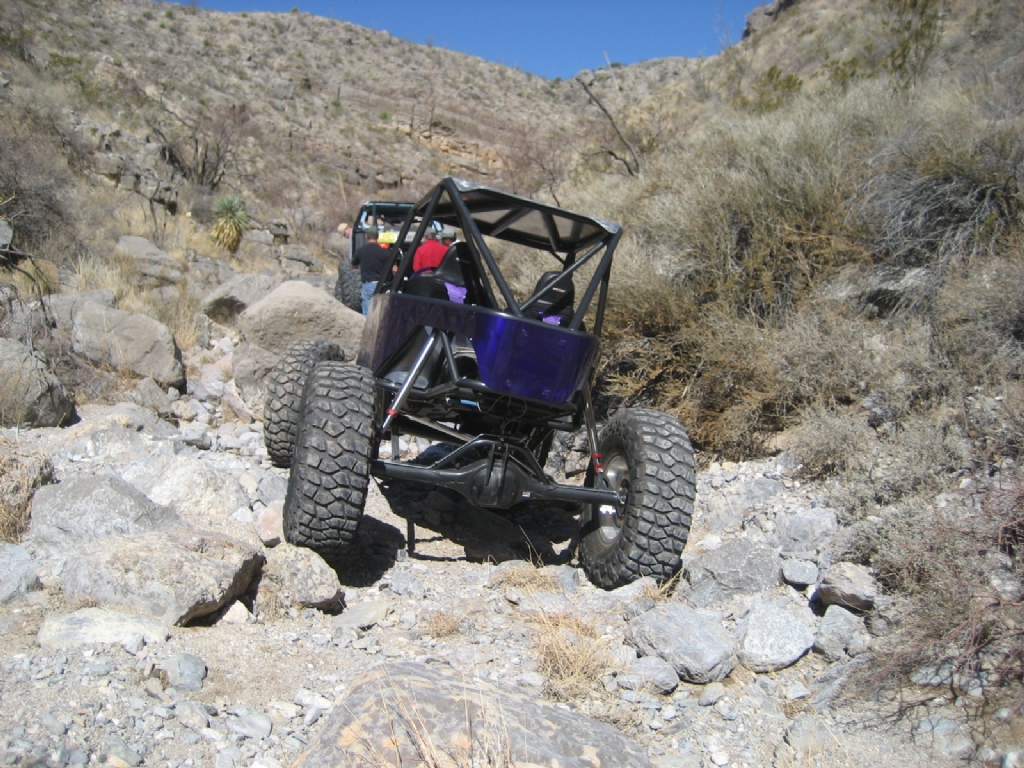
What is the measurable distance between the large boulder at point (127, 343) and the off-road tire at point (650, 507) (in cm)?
503

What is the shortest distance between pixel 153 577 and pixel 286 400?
259cm

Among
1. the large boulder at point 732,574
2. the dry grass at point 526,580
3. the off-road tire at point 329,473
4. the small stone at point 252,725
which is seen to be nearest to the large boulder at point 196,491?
the off-road tire at point 329,473

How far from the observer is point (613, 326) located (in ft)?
23.8

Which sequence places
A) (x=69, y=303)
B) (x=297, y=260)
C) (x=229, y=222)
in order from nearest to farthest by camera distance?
1. (x=69, y=303)
2. (x=229, y=222)
3. (x=297, y=260)

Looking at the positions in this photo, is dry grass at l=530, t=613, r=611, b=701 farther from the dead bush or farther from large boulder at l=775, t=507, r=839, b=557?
the dead bush

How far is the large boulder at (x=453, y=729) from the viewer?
7.86ft

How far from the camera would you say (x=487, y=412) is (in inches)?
170

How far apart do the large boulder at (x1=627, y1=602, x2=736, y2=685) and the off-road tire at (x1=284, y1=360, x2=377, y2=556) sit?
5.00 ft

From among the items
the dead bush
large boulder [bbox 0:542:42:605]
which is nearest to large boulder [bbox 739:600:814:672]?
the dead bush

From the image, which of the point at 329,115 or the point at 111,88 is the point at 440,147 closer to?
the point at 329,115

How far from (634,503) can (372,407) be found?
5.03 feet

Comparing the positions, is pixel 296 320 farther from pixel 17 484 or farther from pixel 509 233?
pixel 17 484

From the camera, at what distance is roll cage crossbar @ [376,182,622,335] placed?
443 cm

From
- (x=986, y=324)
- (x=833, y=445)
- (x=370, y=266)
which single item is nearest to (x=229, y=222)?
(x=370, y=266)
